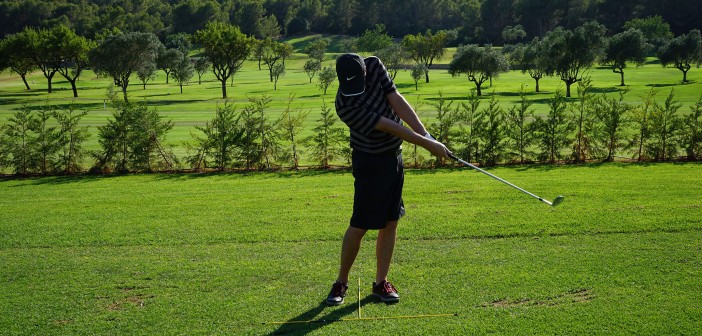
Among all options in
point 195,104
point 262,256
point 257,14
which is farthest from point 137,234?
point 257,14

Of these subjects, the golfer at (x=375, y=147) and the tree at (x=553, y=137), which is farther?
the tree at (x=553, y=137)

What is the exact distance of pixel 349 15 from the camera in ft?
522

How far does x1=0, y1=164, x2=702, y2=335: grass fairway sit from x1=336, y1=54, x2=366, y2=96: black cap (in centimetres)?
187

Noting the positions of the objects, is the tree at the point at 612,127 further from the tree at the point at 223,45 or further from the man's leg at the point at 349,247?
the tree at the point at 223,45

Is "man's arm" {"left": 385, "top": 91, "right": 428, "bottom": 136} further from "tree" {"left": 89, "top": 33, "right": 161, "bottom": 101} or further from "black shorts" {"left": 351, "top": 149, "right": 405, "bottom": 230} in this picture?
"tree" {"left": 89, "top": 33, "right": 161, "bottom": 101}

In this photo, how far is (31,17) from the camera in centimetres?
14438

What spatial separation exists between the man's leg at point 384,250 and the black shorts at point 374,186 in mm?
210

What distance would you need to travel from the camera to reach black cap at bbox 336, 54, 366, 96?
16.6 feet

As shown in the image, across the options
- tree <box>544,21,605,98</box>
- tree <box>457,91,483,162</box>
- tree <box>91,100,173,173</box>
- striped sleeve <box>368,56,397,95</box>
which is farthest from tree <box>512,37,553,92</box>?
striped sleeve <box>368,56,397,95</box>

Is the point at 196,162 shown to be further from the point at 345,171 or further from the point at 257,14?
the point at 257,14

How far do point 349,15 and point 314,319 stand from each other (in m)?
159

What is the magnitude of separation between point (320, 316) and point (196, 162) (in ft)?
34.9

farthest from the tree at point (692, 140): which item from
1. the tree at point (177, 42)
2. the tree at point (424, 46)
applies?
the tree at point (177, 42)

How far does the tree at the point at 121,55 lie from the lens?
62125mm
